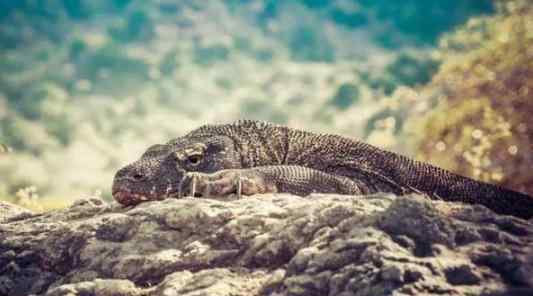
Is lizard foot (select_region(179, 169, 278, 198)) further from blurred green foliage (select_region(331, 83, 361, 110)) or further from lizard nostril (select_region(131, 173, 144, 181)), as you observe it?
blurred green foliage (select_region(331, 83, 361, 110))

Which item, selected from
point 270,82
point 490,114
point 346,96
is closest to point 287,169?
point 490,114

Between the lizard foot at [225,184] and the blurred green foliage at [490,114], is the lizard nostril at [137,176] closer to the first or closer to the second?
the lizard foot at [225,184]

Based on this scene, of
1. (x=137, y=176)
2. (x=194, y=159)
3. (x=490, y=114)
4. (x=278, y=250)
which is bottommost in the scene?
(x=278, y=250)

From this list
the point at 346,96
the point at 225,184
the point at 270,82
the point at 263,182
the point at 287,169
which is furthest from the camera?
the point at 270,82

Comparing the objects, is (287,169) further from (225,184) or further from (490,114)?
(490,114)

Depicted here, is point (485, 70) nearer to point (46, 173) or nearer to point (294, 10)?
point (46, 173)

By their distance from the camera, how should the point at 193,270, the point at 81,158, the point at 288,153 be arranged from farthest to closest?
the point at 81,158
the point at 288,153
the point at 193,270

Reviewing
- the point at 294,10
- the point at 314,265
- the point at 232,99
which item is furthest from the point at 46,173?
the point at 294,10

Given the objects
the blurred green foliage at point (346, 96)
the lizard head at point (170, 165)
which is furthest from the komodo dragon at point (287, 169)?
the blurred green foliage at point (346, 96)
